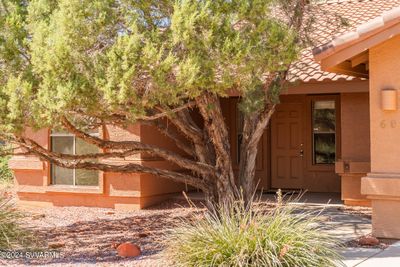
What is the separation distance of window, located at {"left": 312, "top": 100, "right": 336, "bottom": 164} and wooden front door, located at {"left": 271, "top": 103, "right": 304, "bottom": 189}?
358 millimetres

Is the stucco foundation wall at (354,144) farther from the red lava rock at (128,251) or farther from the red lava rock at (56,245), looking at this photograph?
the red lava rock at (56,245)

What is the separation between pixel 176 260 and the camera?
282 inches

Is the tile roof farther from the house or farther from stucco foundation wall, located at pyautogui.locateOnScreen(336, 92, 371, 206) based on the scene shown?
stucco foundation wall, located at pyautogui.locateOnScreen(336, 92, 371, 206)

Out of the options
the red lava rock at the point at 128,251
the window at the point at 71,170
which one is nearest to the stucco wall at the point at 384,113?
the red lava rock at the point at 128,251

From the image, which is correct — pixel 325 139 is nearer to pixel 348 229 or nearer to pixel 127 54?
pixel 348 229

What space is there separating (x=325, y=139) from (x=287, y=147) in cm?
103

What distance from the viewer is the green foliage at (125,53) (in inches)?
314

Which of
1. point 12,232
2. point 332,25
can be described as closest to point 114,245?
point 12,232

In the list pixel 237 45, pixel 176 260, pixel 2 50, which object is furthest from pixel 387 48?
pixel 2 50

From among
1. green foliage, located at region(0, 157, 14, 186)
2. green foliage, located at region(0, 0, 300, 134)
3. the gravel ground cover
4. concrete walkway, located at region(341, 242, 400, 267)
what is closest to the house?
the gravel ground cover

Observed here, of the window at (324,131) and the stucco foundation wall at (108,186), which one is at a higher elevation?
the window at (324,131)

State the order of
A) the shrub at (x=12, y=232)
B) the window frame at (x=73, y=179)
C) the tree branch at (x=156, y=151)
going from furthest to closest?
the window frame at (x=73, y=179) < the tree branch at (x=156, y=151) < the shrub at (x=12, y=232)

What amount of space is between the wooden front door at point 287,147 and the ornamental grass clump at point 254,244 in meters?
8.44

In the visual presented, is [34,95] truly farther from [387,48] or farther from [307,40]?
[387,48]
